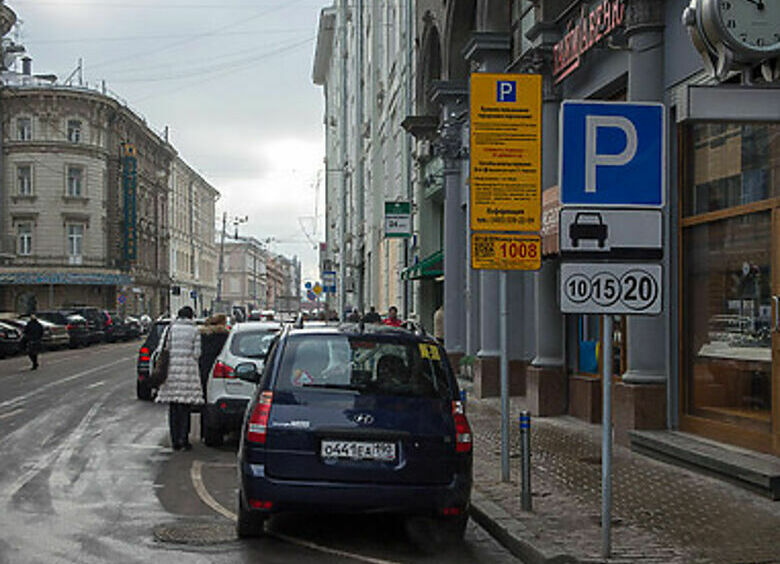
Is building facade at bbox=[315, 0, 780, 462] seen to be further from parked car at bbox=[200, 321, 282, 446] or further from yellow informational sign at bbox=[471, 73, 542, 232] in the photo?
parked car at bbox=[200, 321, 282, 446]

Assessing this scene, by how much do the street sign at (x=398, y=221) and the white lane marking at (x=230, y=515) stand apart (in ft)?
47.0

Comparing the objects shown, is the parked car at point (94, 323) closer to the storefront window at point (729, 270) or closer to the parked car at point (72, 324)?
the parked car at point (72, 324)

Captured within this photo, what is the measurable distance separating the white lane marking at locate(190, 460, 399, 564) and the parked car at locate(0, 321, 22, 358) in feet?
85.4

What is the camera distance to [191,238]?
9900 centimetres

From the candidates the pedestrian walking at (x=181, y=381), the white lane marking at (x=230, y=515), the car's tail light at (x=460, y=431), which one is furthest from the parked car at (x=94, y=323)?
the car's tail light at (x=460, y=431)

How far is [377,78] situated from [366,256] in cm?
1051

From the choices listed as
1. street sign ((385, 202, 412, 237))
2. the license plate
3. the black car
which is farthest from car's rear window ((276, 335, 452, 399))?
street sign ((385, 202, 412, 237))

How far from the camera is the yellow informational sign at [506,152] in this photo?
29.4 ft

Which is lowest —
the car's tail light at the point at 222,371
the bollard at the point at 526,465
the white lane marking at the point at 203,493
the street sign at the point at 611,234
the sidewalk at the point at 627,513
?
the white lane marking at the point at 203,493

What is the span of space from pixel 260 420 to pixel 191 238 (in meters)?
94.4

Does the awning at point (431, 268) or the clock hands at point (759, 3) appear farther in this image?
the awning at point (431, 268)

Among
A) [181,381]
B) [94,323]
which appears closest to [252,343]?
[181,381]

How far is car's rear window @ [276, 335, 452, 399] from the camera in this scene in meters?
6.94

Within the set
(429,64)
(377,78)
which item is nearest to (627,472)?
(429,64)
